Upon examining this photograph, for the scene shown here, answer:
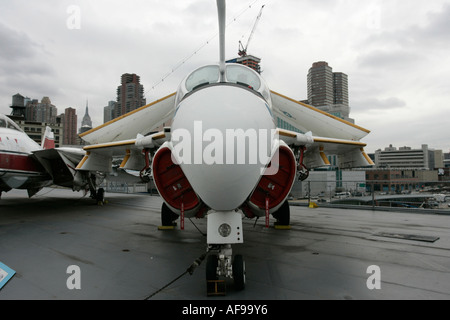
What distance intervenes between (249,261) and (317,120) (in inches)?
158

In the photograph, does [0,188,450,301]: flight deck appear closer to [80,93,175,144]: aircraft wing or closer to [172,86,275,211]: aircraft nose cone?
[172,86,275,211]: aircraft nose cone

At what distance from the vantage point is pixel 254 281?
13.4 ft

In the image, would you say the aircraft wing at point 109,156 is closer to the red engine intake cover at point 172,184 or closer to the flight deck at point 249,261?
the red engine intake cover at point 172,184

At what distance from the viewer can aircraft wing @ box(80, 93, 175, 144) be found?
6766mm

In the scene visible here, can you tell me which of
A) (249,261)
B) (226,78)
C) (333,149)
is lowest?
(249,261)

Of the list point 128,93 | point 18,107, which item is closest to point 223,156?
point 128,93

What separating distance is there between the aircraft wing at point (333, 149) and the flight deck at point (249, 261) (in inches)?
74.9

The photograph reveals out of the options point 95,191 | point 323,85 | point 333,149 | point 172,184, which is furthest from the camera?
point 323,85

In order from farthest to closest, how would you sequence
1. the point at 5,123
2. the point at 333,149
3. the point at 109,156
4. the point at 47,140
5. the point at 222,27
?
the point at 47,140, the point at 5,123, the point at 109,156, the point at 333,149, the point at 222,27

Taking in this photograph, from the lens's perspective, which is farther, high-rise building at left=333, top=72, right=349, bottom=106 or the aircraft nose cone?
high-rise building at left=333, top=72, right=349, bottom=106

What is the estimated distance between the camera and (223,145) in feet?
9.80

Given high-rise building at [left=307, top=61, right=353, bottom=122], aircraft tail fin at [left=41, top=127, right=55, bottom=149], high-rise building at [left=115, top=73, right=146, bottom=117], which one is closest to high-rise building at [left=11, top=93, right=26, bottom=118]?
high-rise building at [left=115, top=73, right=146, bottom=117]

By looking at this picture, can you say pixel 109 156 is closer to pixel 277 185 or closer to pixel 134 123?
pixel 134 123

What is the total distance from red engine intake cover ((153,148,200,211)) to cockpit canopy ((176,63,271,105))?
3.83 ft
